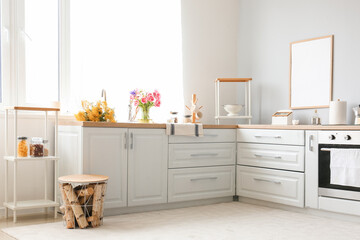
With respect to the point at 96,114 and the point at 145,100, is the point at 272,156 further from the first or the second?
the point at 96,114

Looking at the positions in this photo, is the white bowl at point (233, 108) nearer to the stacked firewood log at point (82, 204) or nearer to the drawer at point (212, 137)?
the drawer at point (212, 137)

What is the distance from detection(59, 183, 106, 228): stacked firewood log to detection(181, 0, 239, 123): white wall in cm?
184

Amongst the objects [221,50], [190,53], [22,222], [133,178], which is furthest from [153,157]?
[221,50]

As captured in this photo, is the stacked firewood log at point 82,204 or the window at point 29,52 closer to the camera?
the stacked firewood log at point 82,204

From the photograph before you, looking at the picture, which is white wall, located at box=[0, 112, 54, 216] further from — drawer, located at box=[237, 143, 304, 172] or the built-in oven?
the built-in oven

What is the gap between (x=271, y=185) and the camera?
3889 millimetres

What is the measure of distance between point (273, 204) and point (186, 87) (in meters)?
1.55

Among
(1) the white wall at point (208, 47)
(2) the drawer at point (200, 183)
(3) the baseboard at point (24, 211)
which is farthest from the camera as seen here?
(1) the white wall at point (208, 47)

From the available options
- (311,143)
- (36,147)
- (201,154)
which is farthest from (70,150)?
(311,143)

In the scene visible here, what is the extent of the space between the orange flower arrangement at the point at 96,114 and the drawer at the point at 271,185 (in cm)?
145

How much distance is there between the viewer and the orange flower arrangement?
3.49m

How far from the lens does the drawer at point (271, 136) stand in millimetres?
3688

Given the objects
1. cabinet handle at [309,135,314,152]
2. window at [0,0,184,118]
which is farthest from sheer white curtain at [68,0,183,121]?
cabinet handle at [309,135,314,152]

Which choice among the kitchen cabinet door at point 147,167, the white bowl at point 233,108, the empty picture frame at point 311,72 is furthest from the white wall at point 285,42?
the kitchen cabinet door at point 147,167
